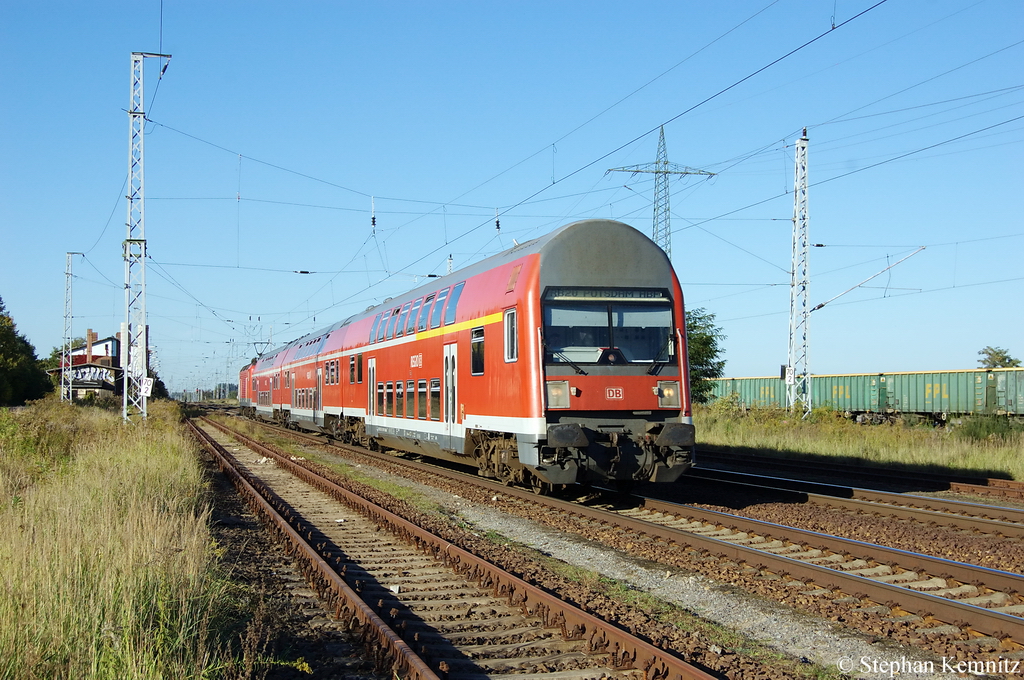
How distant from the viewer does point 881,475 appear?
17.0 m

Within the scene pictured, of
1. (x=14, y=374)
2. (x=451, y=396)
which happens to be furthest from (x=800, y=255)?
(x=14, y=374)

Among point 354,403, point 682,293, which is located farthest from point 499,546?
point 354,403

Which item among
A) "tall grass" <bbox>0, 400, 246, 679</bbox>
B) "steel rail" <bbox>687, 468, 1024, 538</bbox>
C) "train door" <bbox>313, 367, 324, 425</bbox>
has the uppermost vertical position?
"train door" <bbox>313, 367, 324, 425</bbox>

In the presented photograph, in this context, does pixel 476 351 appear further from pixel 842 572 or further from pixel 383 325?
pixel 383 325

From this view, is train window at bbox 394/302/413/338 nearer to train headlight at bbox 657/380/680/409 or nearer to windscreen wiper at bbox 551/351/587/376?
windscreen wiper at bbox 551/351/587/376

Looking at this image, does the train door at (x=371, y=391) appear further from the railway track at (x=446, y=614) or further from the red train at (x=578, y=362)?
the railway track at (x=446, y=614)

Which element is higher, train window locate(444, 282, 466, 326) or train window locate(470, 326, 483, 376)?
train window locate(444, 282, 466, 326)

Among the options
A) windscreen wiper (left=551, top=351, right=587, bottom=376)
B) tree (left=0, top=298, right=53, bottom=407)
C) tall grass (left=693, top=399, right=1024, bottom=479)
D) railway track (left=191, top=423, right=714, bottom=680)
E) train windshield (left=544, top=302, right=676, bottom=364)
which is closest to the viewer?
railway track (left=191, top=423, right=714, bottom=680)

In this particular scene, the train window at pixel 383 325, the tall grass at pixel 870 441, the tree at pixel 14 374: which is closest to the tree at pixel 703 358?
the tall grass at pixel 870 441

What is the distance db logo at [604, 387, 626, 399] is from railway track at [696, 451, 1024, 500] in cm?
690

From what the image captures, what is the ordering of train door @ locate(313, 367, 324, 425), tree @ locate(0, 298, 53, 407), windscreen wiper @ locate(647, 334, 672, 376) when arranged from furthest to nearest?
tree @ locate(0, 298, 53, 407)
train door @ locate(313, 367, 324, 425)
windscreen wiper @ locate(647, 334, 672, 376)

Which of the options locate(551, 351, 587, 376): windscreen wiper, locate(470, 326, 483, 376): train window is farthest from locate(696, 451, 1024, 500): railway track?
locate(470, 326, 483, 376): train window

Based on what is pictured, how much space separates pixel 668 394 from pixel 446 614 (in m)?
6.09

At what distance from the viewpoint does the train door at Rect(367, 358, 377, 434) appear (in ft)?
71.6
